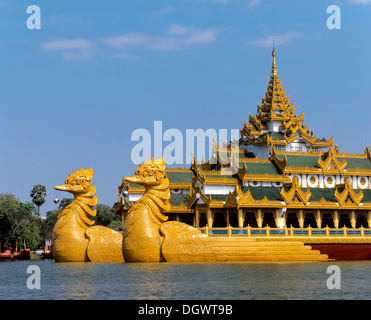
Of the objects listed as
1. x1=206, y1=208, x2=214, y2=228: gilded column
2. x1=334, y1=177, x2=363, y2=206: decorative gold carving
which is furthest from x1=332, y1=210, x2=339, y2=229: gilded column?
x1=206, y1=208, x2=214, y2=228: gilded column

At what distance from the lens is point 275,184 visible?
1709 inches

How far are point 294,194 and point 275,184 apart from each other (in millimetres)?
2813

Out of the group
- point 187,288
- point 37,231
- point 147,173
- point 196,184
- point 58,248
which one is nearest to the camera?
point 187,288

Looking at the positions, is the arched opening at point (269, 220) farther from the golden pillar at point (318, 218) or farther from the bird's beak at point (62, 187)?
the bird's beak at point (62, 187)

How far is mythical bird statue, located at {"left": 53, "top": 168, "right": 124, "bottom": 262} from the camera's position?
30.8 metres

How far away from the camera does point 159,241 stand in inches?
1147

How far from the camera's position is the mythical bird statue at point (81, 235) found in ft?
101

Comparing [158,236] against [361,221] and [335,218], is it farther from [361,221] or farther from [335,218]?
[361,221]

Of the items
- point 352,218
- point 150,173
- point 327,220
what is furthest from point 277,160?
point 150,173
